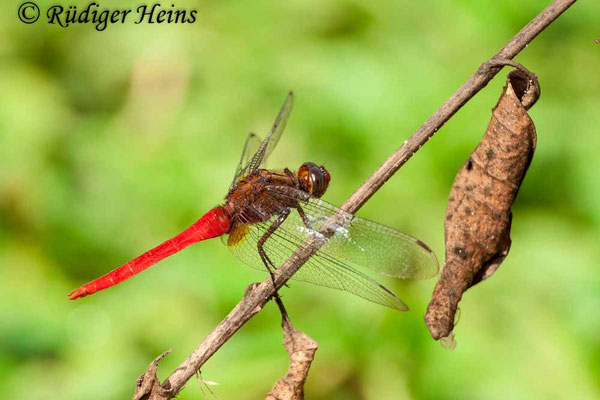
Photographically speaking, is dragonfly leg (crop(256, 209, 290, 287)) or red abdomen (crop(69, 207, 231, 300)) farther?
red abdomen (crop(69, 207, 231, 300))

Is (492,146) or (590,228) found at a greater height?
(590,228)

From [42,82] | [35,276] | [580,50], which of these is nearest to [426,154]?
[580,50]

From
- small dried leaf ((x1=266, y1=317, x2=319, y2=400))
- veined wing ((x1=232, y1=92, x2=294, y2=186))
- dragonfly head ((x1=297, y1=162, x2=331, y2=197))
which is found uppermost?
veined wing ((x1=232, y1=92, x2=294, y2=186))

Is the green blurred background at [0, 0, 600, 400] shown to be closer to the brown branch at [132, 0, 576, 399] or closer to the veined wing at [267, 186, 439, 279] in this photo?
the veined wing at [267, 186, 439, 279]

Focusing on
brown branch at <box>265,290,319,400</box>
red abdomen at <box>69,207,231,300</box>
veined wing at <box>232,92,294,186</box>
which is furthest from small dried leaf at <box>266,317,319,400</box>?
veined wing at <box>232,92,294,186</box>

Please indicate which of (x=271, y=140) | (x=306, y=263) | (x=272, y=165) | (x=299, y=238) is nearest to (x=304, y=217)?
(x=299, y=238)

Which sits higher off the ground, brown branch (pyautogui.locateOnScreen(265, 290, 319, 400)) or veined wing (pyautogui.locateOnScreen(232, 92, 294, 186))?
veined wing (pyautogui.locateOnScreen(232, 92, 294, 186))

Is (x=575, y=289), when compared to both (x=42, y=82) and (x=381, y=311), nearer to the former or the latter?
(x=381, y=311)

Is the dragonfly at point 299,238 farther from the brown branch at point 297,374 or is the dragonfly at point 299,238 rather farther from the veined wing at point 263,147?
the brown branch at point 297,374
